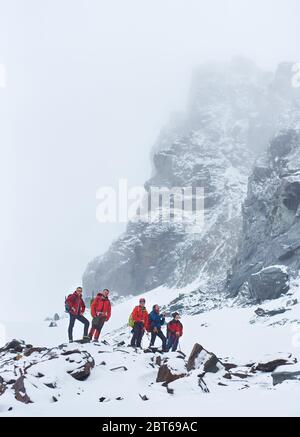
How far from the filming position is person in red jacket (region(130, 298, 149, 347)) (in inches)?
659

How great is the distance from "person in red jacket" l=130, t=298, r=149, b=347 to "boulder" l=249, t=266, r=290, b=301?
18.3m

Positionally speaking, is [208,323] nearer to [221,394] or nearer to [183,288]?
[221,394]

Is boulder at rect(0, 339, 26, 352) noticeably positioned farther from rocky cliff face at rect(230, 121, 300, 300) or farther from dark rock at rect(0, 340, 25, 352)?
rocky cliff face at rect(230, 121, 300, 300)

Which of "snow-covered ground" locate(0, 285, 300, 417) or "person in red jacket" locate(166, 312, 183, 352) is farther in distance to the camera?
"person in red jacket" locate(166, 312, 183, 352)

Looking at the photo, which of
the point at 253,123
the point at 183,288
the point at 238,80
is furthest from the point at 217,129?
the point at 183,288

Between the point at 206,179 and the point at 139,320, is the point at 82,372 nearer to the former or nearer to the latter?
the point at 139,320

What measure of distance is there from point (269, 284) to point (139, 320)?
20.3 meters

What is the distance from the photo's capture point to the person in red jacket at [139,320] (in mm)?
16734

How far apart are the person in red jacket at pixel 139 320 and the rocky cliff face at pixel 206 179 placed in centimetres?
4915

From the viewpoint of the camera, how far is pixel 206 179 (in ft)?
349

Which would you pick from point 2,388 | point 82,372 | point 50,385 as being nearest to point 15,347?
point 82,372

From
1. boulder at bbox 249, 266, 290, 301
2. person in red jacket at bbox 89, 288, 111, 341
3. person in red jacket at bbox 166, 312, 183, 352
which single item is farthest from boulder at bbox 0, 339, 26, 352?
boulder at bbox 249, 266, 290, 301

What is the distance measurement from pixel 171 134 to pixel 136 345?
134161 mm
